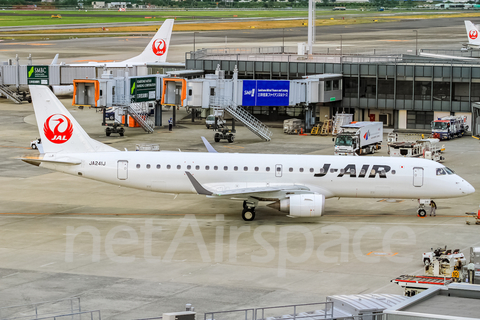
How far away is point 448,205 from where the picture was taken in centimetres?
5172

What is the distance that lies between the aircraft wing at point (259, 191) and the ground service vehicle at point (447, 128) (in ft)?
127

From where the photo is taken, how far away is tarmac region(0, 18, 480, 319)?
32.1 metres

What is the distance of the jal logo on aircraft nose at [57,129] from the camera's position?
4806 cm

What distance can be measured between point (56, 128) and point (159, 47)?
62.7 m

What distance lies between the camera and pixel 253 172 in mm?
47062

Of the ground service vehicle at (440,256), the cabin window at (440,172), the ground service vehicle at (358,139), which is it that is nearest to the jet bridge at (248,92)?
the ground service vehicle at (358,139)

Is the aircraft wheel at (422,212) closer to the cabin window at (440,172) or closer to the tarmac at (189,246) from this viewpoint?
the tarmac at (189,246)

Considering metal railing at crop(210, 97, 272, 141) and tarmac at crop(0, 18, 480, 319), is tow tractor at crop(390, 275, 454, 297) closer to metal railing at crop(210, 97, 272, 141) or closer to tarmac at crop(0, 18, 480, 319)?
tarmac at crop(0, 18, 480, 319)

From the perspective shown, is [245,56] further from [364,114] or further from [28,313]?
[28,313]

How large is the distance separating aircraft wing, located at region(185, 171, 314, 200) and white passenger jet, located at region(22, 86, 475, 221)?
0.35 meters

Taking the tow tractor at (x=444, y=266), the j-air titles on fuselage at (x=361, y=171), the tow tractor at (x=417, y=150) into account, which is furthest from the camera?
the tow tractor at (x=417, y=150)

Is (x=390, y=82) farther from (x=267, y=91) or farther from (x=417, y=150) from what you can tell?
(x=417, y=150)

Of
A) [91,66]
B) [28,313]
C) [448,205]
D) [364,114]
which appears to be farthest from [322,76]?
[28,313]

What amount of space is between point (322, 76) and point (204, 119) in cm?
1901
